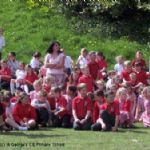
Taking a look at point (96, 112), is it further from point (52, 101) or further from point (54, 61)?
point (54, 61)

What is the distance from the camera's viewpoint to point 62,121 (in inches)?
672

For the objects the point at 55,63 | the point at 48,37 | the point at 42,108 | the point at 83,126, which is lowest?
the point at 83,126

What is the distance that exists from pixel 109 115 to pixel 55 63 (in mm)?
3545

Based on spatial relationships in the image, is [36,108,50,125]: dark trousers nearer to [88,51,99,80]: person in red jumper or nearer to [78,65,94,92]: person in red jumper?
[78,65,94,92]: person in red jumper

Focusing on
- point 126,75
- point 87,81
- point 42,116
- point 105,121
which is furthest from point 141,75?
point 105,121

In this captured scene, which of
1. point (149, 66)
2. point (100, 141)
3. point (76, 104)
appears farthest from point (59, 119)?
point (149, 66)

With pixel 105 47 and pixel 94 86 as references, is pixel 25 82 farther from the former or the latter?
pixel 105 47

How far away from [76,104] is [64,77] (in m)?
2.97

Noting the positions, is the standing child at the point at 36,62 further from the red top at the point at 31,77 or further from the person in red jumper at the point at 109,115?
the person in red jumper at the point at 109,115

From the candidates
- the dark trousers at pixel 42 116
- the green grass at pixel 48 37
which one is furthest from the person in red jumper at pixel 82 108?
the green grass at pixel 48 37

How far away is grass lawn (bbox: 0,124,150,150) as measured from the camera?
1314 centimetres

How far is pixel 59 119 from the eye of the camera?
56.1 feet

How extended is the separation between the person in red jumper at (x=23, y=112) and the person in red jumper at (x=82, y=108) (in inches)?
36.5

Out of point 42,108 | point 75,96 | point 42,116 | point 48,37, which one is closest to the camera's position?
point 42,116
